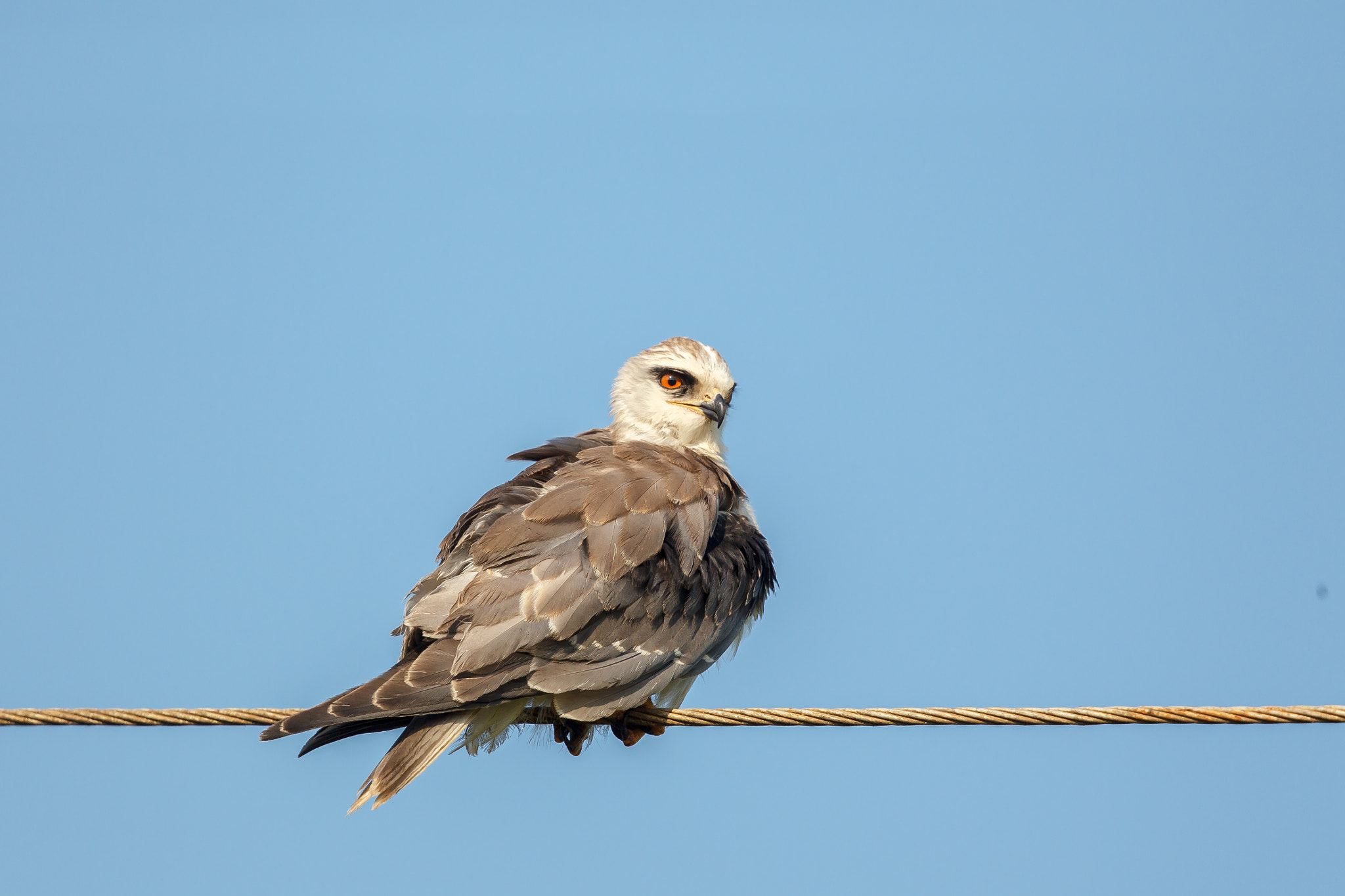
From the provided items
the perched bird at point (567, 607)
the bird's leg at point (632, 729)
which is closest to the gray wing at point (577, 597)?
the perched bird at point (567, 607)

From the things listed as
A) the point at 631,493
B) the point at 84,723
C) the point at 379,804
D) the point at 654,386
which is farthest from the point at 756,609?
the point at 84,723

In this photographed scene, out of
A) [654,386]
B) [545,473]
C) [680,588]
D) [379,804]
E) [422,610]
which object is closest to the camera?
[379,804]

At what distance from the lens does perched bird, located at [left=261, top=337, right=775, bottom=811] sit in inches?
229

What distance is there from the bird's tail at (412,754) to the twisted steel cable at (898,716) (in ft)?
2.00

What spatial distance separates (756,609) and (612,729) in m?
1.20

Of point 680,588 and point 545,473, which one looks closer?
point 680,588

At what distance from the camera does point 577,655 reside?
6.33m

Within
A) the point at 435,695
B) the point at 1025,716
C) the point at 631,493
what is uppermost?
the point at 631,493

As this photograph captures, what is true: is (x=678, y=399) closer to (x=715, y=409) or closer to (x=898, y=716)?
(x=715, y=409)

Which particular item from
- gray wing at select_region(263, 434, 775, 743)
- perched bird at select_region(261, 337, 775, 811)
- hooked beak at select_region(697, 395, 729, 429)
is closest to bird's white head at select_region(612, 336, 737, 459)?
hooked beak at select_region(697, 395, 729, 429)

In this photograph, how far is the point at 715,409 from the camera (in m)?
8.69

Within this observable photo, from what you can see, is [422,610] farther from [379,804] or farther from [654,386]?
[654,386]

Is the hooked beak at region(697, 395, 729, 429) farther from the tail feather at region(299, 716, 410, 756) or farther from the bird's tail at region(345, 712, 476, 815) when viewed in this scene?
the tail feather at region(299, 716, 410, 756)

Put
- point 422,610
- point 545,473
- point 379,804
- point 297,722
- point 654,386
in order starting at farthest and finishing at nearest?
point 654,386
point 545,473
point 422,610
point 379,804
point 297,722
